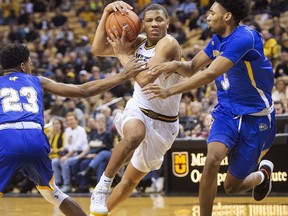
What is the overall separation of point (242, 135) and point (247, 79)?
0.57 metres

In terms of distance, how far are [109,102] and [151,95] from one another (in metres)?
10.1

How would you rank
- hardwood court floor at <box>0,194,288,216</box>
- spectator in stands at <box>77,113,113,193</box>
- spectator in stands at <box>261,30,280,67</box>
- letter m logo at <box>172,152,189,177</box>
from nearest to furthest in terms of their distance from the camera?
hardwood court floor at <box>0,194,288,216</box>, letter m logo at <box>172,152,189,177</box>, spectator in stands at <box>77,113,113,193</box>, spectator in stands at <box>261,30,280,67</box>

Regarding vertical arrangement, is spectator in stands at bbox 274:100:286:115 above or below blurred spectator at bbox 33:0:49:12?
below

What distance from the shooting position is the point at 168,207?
36.6 feet

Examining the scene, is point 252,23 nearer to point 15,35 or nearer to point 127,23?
point 15,35

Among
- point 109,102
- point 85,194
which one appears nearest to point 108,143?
point 85,194

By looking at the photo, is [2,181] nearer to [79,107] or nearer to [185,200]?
[185,200]

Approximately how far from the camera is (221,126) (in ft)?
24.3

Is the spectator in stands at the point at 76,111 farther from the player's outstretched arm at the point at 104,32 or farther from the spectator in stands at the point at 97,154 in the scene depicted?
→ the player's outstretched arm at the point at 104,32

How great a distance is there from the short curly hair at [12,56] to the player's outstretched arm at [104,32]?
1.14m

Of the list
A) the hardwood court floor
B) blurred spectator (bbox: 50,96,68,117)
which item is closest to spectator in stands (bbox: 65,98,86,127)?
blurred spectator (bbox: 50,96,68,117)

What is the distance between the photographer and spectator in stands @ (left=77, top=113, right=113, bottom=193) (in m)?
14.6

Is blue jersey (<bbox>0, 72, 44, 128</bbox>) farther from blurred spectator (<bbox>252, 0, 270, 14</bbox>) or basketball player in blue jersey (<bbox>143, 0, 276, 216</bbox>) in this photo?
blurred spectator (<bbox>252, 0, 270, 14</bbox>)

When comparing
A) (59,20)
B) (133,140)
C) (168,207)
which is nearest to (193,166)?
(168,207)
